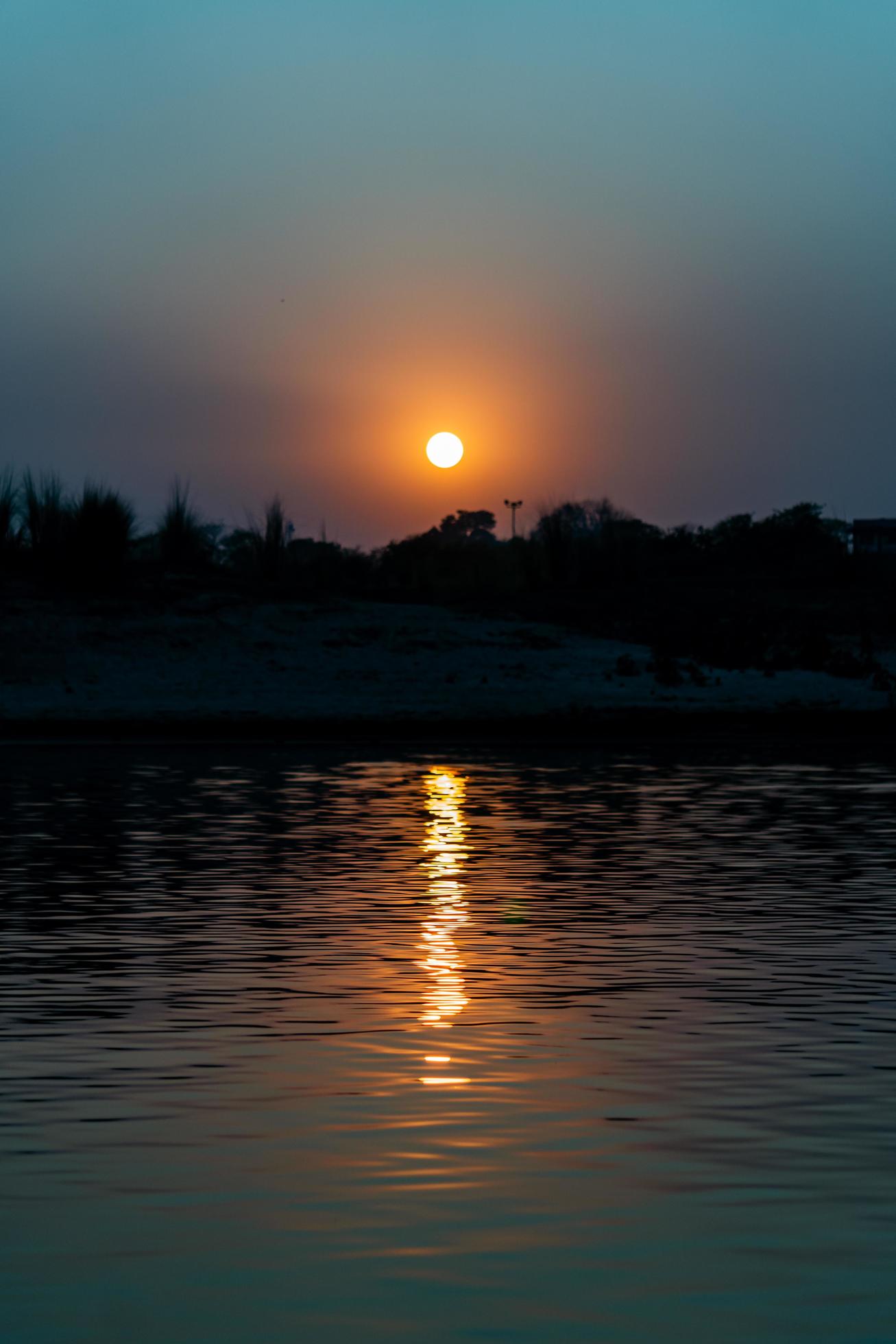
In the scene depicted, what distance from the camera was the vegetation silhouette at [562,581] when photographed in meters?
50.3

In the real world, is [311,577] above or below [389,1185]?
above

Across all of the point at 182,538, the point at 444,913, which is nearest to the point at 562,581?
the point at 182,538

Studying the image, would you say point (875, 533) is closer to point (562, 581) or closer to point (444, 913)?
point (562, 581)

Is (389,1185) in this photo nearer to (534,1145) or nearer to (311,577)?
(534,1145)

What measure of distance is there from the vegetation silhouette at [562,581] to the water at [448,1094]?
2884cm

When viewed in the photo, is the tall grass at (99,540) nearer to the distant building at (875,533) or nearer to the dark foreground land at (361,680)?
the dark foreground land at (361,680)

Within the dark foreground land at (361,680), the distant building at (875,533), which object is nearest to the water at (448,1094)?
the dark foreground land at (361,680)

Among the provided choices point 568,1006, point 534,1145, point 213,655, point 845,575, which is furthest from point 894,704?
point 534,1145

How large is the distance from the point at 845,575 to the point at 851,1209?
2332 inches

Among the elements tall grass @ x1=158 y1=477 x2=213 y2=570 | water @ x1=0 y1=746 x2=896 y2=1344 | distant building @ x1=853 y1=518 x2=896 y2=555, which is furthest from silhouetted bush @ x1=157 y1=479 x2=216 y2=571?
distant building @ x1=853 y1=518 x2=896 y2=555

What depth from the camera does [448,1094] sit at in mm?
8336

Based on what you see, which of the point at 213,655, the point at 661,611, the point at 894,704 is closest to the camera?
the point at 894,704

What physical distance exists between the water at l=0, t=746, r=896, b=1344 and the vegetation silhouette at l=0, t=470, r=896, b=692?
2884cm

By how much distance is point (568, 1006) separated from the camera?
406 inches
